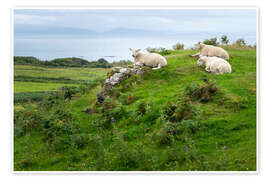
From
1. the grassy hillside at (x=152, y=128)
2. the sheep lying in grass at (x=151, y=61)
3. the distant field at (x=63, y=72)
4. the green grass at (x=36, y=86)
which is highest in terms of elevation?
the sheep lying in grass at (x=151, y=61)

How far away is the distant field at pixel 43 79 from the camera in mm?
13789

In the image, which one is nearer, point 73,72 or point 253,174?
point 253,174

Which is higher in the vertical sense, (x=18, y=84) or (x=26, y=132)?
(x=18, y=84)

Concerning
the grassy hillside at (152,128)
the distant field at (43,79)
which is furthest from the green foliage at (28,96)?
the grassy hillside at (152,128)

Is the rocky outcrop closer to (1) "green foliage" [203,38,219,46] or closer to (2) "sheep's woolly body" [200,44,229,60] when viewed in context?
(2) "sheep's woolly body" [200,44,229,60]

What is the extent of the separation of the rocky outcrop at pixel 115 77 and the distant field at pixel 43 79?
2.73 meters

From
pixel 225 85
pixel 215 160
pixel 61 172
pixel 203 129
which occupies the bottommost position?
pixel 61 172

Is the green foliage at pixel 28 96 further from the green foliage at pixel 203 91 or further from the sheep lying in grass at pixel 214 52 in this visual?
the sheep lying in grass at pixel 214 52

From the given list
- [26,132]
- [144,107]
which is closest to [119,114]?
[144,107]

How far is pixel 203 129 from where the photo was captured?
10586 mm

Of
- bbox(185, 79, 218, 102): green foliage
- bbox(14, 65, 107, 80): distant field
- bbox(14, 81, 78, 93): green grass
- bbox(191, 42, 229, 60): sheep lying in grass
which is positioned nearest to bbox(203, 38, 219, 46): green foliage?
bbox(191, 42, 229, 60): sheep lying in grass

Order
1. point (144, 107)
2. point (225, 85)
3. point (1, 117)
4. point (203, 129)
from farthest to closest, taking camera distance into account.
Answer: point (225, 85) < point (144, 107) < point (1, 117) < point (203, 129)
